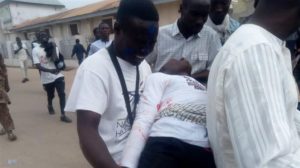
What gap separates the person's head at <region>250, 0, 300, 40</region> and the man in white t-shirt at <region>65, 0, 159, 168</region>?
63 centimetres

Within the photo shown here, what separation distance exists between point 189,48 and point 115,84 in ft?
3.98

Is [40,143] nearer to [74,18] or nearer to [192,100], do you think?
[192,100]

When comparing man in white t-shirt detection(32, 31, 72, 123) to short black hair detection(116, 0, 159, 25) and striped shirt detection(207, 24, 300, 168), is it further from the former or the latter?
striped shirt detection(207, 24, 300, 168)

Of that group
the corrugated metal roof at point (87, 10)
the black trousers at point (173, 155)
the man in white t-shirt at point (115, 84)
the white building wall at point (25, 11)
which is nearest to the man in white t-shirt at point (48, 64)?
the man in white t-shirt at point (115, 84)

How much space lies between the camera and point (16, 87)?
1182 cm

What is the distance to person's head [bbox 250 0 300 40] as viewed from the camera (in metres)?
0.98

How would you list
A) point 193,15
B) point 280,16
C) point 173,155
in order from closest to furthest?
point 280,16 → point 173,155 → point 193,15

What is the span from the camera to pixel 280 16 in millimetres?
992

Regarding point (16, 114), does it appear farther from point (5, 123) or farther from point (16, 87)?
point (16, 87)

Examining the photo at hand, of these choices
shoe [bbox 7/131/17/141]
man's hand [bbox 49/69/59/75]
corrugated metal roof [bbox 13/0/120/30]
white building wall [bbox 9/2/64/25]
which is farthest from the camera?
white building wall [bbox 9/2/64/25]

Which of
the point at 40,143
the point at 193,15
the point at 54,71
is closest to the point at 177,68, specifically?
the point at 193,15

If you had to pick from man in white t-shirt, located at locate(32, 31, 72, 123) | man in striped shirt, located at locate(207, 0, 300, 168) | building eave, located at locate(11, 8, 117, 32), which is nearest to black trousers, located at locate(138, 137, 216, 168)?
man in striped shirt, located at locate(207, 0, 300, 168)

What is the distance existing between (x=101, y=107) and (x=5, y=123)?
4.63m

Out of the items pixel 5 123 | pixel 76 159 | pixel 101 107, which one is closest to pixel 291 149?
pixel 101 107
